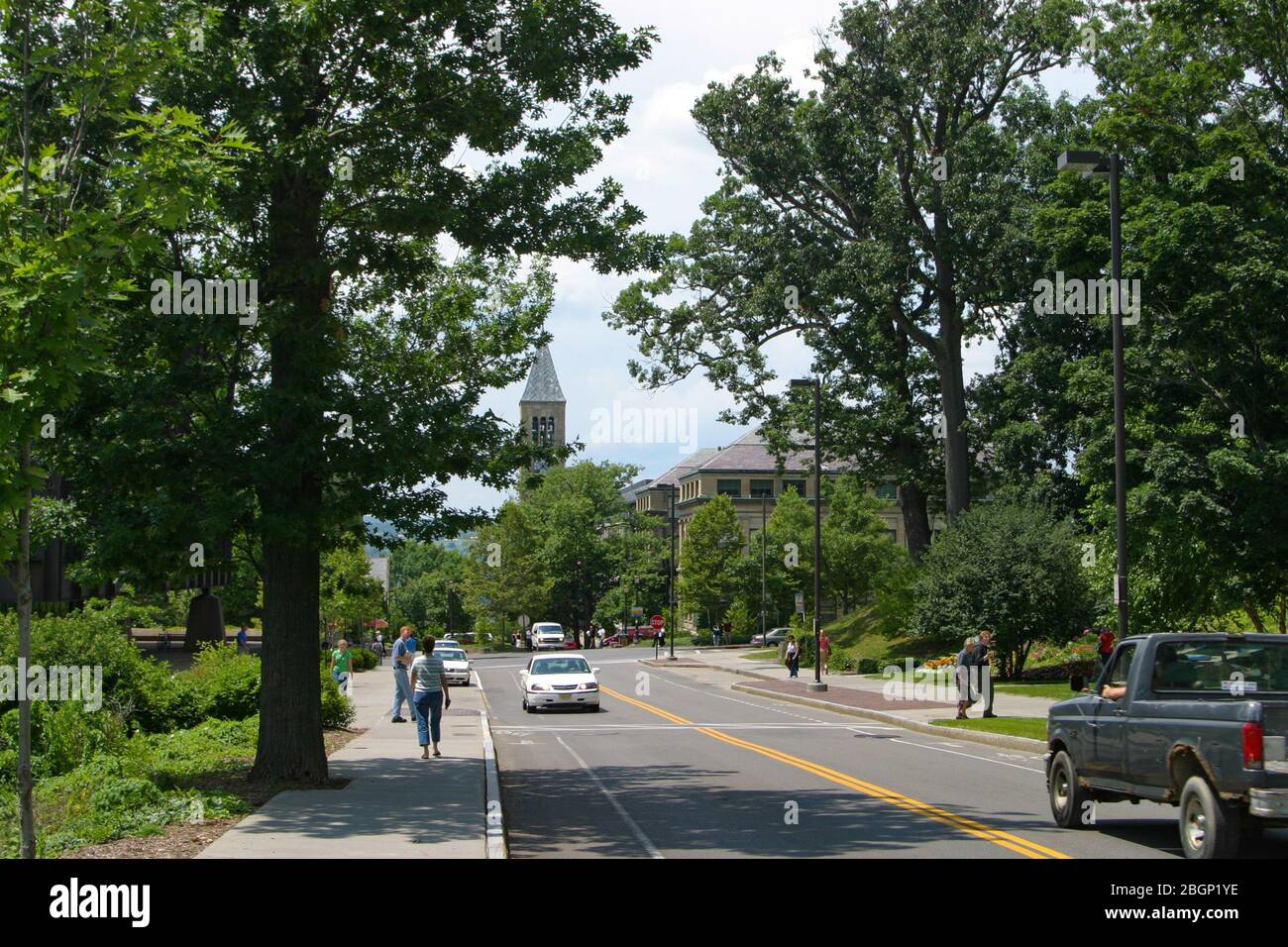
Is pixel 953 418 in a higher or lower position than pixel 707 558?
higher

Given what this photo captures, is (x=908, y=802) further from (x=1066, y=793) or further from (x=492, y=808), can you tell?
(x=492, y=808)

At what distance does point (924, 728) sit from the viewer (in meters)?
26.5

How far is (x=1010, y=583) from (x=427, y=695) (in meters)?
25.6

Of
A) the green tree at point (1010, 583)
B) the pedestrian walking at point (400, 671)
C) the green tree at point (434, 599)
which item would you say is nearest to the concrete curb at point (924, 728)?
the green tree at point (1010, 583)

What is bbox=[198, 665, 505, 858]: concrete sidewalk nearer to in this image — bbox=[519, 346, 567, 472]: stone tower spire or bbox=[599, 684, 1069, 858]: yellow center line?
bbox=[599, 684, 1069, 858]: yellow center line

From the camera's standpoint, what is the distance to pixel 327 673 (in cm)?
2759

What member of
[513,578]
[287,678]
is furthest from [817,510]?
[513,578]

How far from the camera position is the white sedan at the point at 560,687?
110 feet

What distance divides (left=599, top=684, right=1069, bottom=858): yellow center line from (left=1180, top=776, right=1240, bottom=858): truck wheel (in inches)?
40.4

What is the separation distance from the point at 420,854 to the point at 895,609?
39229mm

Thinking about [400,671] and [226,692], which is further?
[400,671]

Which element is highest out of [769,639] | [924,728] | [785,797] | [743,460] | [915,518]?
[743,460]

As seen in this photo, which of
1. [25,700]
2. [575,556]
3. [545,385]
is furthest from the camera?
[545,385]

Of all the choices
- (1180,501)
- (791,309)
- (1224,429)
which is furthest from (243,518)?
(791,309)
